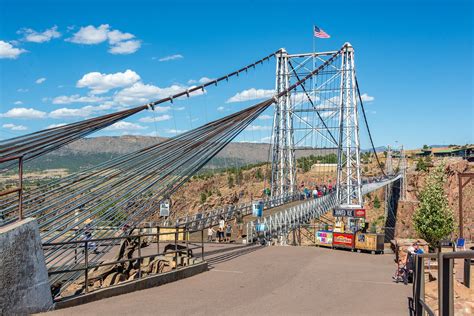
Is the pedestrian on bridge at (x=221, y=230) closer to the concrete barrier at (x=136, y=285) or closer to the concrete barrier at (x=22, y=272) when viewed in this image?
the concrete barrier at (x=136, y=285)

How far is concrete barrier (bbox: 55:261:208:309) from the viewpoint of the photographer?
7656 mm

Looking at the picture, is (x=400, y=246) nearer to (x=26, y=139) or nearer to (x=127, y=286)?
(x=127, y=286)

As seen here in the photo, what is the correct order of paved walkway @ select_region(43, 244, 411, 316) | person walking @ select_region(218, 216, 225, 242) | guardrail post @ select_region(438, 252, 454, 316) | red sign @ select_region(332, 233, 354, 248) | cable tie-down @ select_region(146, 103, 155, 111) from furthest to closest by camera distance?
person walking @ select_region(218, 216, 225, 242), red sign @ select_region(332, 233, 354, 248), cable tie-down @ select_region(146, 103, 155, 111), paved walkway @ select_region(43, 244, 411, 316), guardrail post @ select_region(438, 252, 454, 316)

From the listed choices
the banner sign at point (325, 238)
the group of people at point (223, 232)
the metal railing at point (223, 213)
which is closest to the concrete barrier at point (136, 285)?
the banner sign at point (325, 238)

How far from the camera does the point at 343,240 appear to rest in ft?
62.1

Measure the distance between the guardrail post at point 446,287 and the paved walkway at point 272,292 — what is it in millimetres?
4614

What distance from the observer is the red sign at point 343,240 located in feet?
61.2

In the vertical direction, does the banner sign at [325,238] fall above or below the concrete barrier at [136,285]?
below

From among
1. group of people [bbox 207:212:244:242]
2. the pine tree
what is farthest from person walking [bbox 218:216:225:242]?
the pine tree

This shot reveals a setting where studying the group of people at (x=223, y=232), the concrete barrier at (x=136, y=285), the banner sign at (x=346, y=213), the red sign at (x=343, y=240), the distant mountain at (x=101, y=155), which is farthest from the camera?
the distant mountain at (x=101, y=155)

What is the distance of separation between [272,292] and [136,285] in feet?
8.18

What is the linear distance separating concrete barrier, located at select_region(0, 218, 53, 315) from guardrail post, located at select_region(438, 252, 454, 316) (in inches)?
196

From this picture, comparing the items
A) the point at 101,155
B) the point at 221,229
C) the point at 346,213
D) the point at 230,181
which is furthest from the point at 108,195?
the point at 230,181

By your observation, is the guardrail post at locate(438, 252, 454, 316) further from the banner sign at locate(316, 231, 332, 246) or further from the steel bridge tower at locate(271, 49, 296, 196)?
the steel bridge tower at locate(271, 49, 296, 196)
